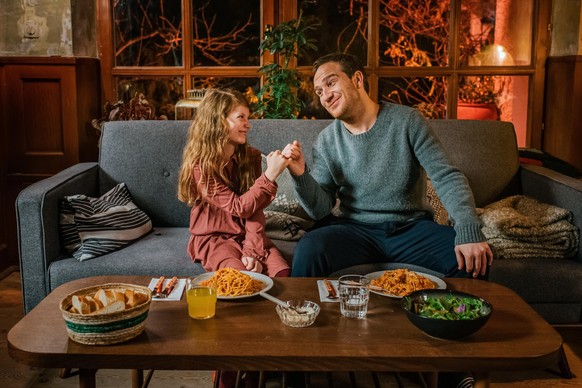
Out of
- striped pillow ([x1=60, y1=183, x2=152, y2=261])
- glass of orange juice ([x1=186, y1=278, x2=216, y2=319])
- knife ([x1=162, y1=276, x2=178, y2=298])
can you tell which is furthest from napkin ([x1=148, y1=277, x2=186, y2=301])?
striped pillow ([x1=60, y1=183, x2=152, y2=261])

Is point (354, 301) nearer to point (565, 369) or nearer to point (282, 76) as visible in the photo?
point (565, 369)

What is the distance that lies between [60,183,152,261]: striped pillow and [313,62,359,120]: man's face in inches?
37.1

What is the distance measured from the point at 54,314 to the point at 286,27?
2287mm

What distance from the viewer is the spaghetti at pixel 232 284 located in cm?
155

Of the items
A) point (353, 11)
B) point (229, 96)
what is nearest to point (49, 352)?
point (229, 96)

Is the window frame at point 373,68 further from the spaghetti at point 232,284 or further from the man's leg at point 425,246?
the spaghetti at point 232,284

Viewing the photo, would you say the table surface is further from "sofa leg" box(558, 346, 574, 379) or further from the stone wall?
the stone wall

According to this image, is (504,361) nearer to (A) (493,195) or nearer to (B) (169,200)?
(A) (493,195)

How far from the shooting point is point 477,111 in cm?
370

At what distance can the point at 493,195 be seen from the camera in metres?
2.78

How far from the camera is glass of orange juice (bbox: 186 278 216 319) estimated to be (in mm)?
1404

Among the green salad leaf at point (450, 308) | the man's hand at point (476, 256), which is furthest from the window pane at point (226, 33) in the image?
the green salad leaf at point (450, 308)

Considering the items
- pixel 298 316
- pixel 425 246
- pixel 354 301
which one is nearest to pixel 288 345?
pixel 298 316

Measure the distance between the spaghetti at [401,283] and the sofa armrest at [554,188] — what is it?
3.42 ft
